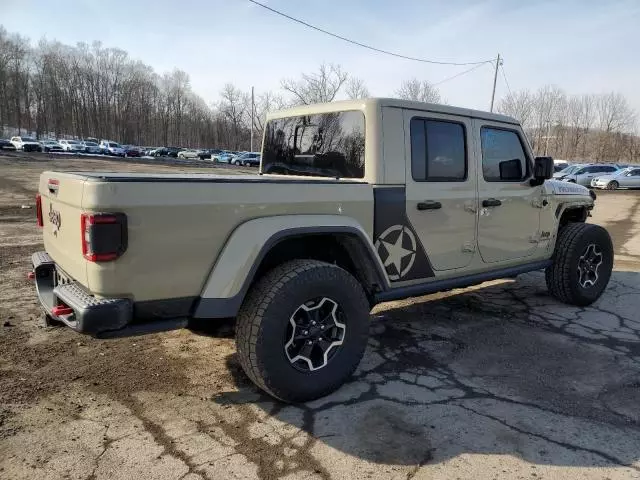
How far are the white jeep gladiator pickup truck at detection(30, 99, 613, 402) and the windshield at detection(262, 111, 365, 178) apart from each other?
14 millimetres

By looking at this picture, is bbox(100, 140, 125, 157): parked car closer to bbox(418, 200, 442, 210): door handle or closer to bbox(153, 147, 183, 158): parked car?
bbox(153, 147, 183, 158): parked car

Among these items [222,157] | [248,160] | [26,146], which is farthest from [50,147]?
[248,160]

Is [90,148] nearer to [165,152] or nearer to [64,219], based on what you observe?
[165,152]

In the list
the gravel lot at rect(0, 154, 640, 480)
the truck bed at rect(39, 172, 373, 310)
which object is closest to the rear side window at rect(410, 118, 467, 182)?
the truck bed at rect(39, 172, 373, 310)

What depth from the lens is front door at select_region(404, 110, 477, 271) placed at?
12.4ft

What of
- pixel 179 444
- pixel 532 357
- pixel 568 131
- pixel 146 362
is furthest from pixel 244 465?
pixel 568 131

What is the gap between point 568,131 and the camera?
7438 centimetres

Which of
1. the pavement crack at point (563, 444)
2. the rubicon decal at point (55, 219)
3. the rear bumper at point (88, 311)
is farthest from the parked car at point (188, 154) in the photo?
the pavement crack at point (563, 444)

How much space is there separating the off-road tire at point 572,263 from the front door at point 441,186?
1686 mm

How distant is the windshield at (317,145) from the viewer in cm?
377

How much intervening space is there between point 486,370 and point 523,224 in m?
1.60

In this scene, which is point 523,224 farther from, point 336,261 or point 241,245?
point 241,245

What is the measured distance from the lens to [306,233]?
3.11m

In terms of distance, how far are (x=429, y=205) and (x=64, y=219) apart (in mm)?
Result: 2505
